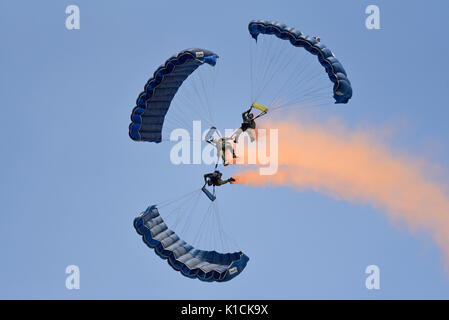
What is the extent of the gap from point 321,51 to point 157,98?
706 centimetres

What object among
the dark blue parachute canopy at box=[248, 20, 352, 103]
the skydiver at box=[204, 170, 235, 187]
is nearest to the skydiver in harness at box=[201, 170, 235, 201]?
the skydiver at box=[204, 170, 235, 187]

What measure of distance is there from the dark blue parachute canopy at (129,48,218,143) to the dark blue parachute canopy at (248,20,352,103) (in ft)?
10.1

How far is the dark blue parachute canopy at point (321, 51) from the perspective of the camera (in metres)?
43.8

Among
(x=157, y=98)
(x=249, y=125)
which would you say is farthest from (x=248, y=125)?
(x=157, y=98)

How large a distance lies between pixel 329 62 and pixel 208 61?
446cm

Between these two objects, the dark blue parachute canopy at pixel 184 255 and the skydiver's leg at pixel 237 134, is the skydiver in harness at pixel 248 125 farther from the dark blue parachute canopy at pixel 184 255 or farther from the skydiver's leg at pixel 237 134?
the dark blue parachute canopy at pixel 184 255

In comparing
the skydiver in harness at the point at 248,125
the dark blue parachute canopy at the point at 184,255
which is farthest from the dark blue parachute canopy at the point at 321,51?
the dark blue parachute canopy at the point at 184,255

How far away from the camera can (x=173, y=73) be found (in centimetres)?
4703

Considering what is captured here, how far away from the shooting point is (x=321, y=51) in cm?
4425

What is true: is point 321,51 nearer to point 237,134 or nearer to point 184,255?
point 237,134

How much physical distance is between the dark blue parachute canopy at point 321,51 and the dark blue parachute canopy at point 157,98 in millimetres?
3066

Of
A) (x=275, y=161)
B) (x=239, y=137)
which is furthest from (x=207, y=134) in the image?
(x=275, y=161)
